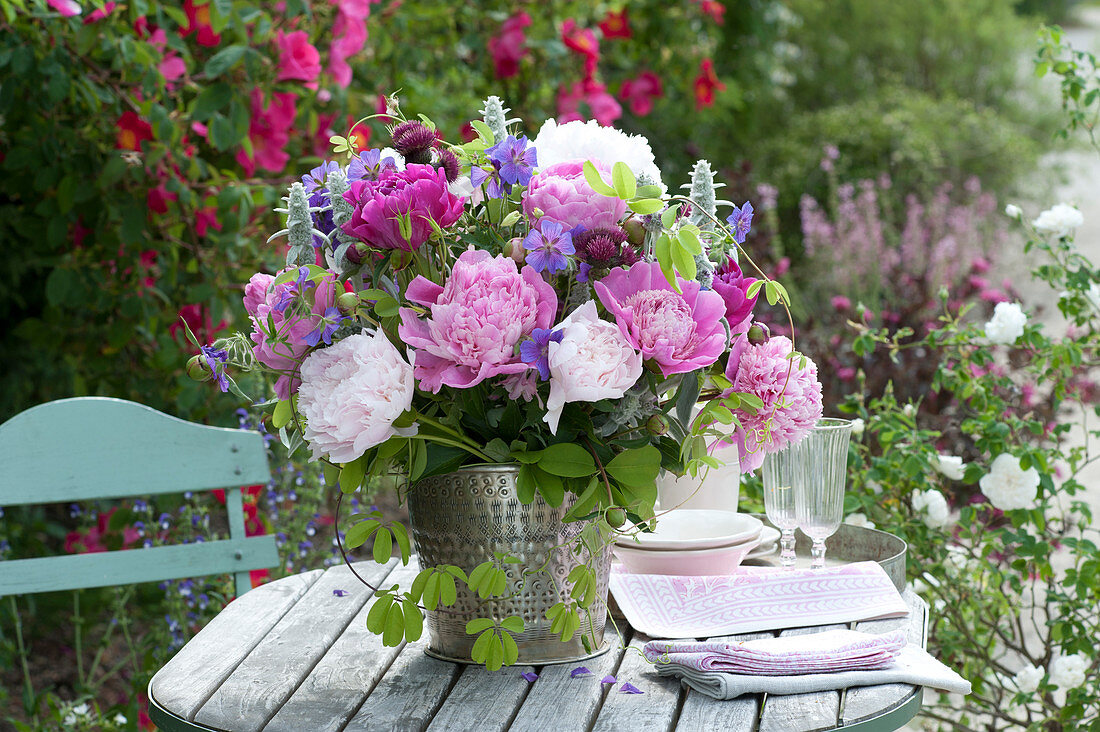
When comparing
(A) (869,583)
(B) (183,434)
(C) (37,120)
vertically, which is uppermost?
(C) (37,120)

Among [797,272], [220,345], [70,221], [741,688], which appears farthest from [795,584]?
[797,272]

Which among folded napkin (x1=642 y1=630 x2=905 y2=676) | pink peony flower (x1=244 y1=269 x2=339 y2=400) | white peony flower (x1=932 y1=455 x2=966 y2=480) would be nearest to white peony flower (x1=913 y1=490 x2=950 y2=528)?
white peony flower (x1=932 y1=455 x2=966 y2=480)

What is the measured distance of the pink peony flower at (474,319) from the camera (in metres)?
0.99

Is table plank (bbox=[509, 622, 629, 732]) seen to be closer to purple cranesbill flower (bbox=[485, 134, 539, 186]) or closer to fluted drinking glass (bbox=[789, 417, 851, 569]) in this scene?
fluted drinking glass (bbox=[789, 417, 851, 569])

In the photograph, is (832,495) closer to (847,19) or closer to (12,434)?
(12,434)

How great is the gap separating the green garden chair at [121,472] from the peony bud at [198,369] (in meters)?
0.60

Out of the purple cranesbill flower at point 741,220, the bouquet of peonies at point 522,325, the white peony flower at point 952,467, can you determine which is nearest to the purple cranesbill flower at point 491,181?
the bouquet of peonies at point 522,325

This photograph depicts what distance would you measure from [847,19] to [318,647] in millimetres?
7001

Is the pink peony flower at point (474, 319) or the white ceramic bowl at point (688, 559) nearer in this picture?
the pink peony flower at point (474, 319)

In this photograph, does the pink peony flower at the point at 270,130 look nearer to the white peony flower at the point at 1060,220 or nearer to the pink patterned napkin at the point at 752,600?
the pink patterned napkin at the point at 752,600

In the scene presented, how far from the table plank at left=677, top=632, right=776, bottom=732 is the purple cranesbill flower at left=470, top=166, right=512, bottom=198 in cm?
54

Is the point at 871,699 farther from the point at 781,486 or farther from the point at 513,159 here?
the point at 513,159

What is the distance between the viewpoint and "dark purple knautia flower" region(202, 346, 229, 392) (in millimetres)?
1096

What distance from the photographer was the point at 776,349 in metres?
1.12
